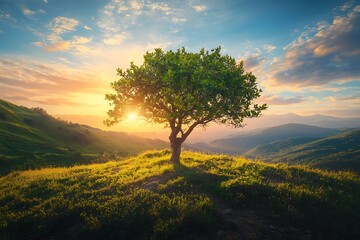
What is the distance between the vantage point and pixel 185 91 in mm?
23312

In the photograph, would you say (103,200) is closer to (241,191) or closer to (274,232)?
(241,191)

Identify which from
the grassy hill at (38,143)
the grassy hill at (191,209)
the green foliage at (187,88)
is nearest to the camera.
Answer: the grassy hill at (191,209)

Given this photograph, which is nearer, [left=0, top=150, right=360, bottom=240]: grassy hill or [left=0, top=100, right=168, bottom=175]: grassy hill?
[left=0, top=150, right=360, bottom=240]: grassy hill

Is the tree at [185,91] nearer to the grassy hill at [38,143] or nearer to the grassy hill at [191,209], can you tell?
the grassy hill at [191,209]

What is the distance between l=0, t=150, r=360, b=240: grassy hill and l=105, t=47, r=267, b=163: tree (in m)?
6.56

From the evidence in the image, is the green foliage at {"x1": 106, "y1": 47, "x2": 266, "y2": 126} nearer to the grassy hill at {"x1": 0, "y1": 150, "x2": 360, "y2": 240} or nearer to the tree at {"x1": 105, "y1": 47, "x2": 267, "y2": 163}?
the tree at {"x1": 105, "y1": 47, "x2": 267, "y2": 163}

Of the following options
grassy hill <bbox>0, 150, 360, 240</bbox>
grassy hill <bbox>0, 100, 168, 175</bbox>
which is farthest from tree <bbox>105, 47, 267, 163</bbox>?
grassy hill <bbox>0, 100, 168, 175</bbox>

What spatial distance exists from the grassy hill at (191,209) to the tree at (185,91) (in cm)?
656

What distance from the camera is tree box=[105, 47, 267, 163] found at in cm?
2195

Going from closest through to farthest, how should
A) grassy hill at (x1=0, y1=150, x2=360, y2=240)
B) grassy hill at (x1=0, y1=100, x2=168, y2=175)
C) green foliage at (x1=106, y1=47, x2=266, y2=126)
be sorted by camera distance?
1. grassy hill at (x1=0, y1=150, x2=360, y2=240)
2. green foliage at (x1=106, y1=47, x2=266, y2=126)
3. grassy hill at (x1=0, y1=100, x2=168, y2=175)

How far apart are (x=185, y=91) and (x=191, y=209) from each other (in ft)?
42.5

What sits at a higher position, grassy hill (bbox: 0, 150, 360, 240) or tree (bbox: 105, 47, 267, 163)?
tree (bbox: 105, 47, 267, 163)

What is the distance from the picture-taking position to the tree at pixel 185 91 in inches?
864

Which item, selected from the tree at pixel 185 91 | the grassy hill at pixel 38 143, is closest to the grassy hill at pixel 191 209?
the tree at pixel 185 91
